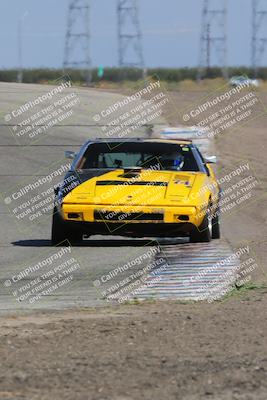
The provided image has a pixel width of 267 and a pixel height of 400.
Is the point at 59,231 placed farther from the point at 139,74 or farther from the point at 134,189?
the point at 139,74

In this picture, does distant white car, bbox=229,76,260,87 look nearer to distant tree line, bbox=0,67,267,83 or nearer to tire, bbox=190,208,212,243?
distant tree line, bbox=0,67,267,83

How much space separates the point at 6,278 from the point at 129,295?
1765mm

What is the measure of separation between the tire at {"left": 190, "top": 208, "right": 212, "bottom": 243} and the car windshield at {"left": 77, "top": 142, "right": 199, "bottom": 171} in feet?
3.30

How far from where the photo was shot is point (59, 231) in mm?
12883

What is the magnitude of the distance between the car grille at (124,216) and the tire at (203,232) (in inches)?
20.8

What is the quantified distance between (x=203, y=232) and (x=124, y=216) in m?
1.04

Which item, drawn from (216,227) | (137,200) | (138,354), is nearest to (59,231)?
(137,200)

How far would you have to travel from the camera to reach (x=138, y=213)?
12.7m

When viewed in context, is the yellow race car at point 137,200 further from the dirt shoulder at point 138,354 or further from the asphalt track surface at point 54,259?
the dirt shoulder at point 138,354

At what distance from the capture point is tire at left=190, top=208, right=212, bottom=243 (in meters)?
12.9

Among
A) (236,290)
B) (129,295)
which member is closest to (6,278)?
(129,295)

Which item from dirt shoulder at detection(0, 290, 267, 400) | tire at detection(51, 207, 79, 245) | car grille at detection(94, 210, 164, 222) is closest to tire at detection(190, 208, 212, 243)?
car grille at detection(94, 210, 164, 222)

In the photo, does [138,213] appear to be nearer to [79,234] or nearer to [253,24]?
[79,234]

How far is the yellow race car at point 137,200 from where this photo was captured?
41.7 ft
